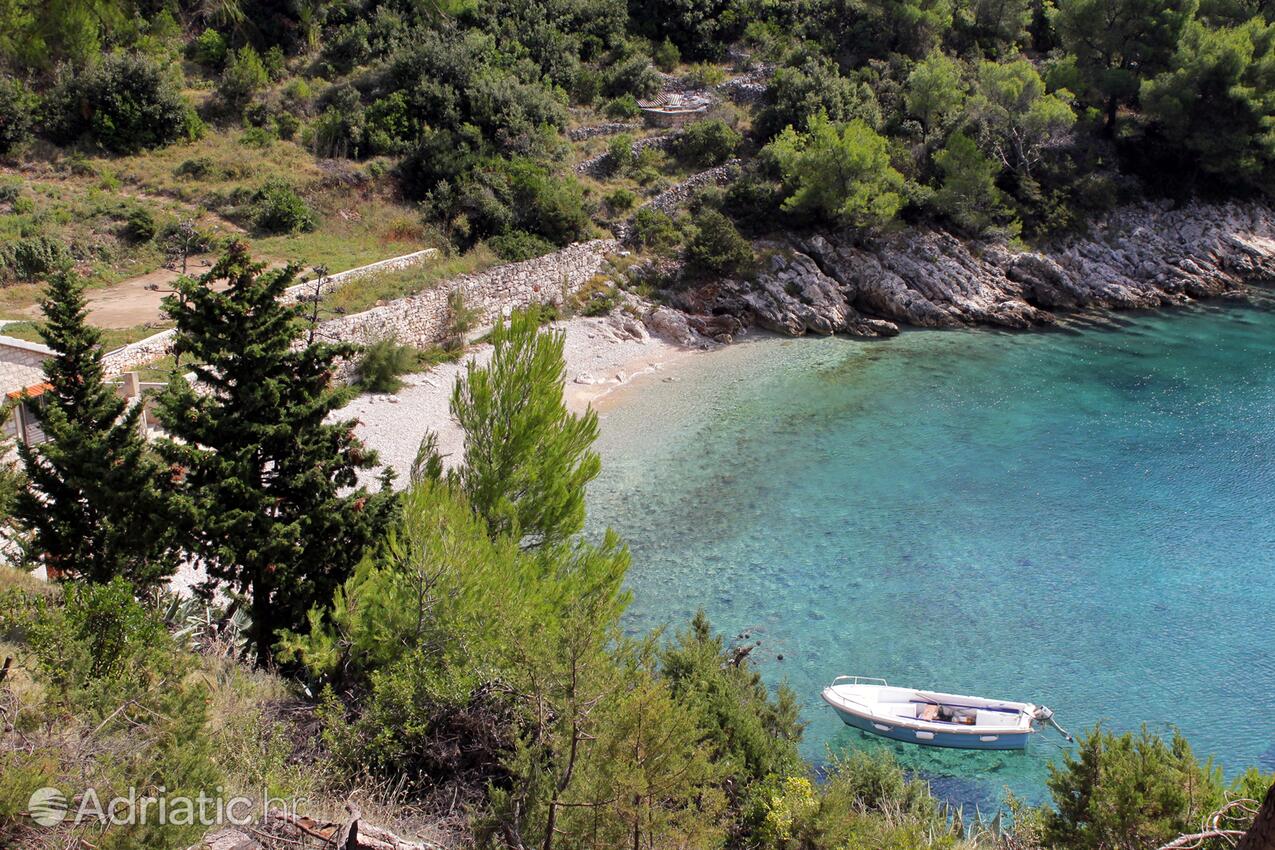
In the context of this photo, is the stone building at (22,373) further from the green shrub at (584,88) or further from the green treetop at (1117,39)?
the green treetop at (1117,39)

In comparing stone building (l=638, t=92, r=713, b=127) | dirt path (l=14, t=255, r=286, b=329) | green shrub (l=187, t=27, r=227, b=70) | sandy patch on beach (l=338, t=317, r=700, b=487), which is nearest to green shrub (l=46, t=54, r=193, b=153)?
green shrub (l=187, t=27, r=227, b=70)

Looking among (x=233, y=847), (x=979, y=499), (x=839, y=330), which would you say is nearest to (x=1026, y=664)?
(x=979, y=499)

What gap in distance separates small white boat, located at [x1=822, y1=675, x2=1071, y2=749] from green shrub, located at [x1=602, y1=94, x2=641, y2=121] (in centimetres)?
3714

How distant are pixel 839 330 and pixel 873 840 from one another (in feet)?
101

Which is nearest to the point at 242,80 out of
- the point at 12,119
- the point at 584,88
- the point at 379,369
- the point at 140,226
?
the point at 12,119

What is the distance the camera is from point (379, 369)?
28781mm

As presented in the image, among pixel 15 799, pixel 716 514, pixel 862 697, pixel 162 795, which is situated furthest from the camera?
pixel 716 514

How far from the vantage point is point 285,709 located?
37.0 feet

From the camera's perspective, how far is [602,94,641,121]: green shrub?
155 feet

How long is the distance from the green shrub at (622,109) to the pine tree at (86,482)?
3673 centimetres

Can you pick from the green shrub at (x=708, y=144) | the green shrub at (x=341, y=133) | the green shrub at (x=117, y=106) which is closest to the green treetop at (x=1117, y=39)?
the green shrub at (x=708, y=144)

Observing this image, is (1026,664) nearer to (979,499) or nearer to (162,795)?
(979,499)

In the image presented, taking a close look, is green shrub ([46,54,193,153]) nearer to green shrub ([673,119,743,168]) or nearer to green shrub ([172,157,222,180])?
green shrub ([172,157,222,180])

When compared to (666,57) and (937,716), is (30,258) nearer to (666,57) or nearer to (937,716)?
(937,716)
